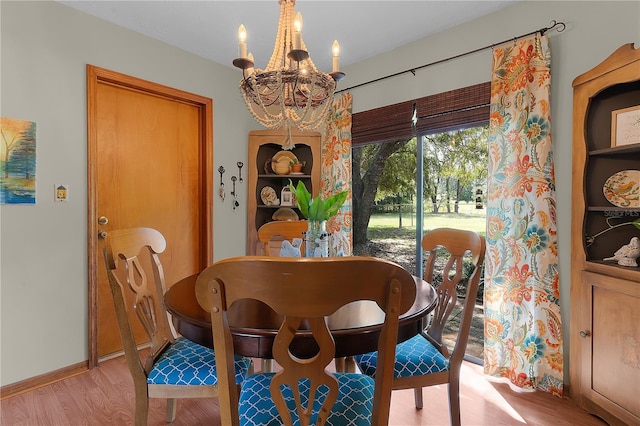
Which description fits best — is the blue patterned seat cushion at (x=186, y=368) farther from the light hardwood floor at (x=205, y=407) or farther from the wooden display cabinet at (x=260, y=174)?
the wooden display cabinet at (x=260, y=174)

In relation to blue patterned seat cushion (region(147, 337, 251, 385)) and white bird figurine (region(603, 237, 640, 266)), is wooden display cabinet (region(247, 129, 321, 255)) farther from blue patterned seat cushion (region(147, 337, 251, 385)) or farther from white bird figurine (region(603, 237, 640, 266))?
white bird figurine (region(603, 237, 640, 266))

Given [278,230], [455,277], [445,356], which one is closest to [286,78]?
[278,230]

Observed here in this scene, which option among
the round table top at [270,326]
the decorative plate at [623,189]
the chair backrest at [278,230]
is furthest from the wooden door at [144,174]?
the decorative plate at [623,189]

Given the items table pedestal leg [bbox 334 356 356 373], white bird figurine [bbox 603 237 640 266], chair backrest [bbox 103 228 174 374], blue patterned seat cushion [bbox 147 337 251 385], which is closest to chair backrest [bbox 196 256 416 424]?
blue patterned seat cushion [bbox 147 337 251 385]

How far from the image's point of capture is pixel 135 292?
4.65 feet

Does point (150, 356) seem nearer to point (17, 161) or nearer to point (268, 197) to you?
point (17, 161)

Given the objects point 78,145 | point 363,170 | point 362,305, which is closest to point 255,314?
point 362,305

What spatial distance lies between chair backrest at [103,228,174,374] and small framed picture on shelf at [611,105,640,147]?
7.61 feet

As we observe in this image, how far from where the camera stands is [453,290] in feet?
5.33

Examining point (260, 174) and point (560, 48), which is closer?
point (560, 48)

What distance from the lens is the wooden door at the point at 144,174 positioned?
237 cm

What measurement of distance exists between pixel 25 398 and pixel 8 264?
0.79 metres

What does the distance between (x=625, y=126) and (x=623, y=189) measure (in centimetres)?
31

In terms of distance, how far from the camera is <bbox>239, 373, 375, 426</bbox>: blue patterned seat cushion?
40.6 inches
